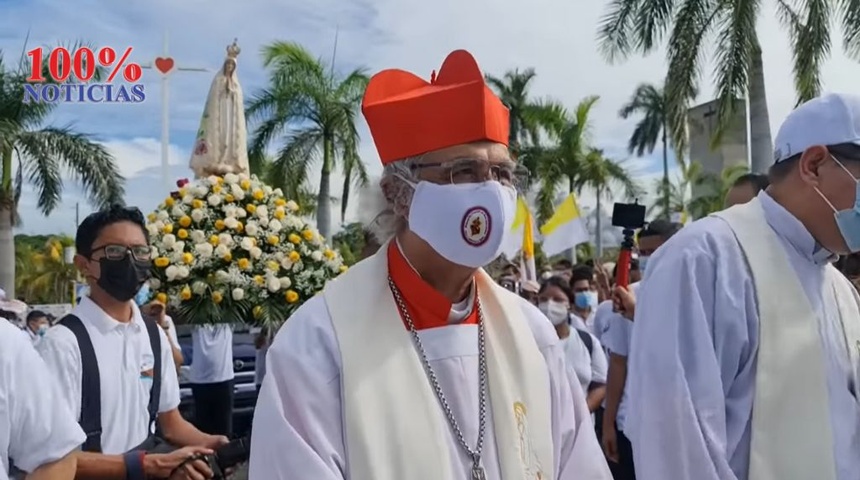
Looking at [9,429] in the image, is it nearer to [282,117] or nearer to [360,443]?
[360,443]

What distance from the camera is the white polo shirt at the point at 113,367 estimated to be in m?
3.54

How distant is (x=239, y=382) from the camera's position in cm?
1075

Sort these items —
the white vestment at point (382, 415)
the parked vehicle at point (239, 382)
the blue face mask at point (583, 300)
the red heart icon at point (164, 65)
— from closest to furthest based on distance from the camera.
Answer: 1. the white vestment at point (382, 415)
2. the blue face mask at point (583, 300)
3. the parked vehicle at point (239, 382)
4. the red heart icon at point (164, 65)

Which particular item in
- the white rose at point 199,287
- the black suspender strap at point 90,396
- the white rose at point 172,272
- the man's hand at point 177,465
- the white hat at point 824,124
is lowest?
the man's hand at point 177,465

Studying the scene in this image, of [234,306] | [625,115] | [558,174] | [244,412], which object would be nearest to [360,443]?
[234,306]

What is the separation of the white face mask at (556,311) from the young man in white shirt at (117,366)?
2645 millimetres

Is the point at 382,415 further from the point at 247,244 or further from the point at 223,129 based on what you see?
the point at 223,129

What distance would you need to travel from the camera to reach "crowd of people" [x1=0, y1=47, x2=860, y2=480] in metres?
2.12

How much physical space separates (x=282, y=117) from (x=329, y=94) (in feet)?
3.92

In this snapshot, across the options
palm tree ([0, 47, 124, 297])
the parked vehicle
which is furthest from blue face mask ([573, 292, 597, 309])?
palm tree ([0, 47, 124, 297])

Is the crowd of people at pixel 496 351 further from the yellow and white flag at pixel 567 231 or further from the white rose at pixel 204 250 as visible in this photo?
the yellow and white flag at pixel 567 231

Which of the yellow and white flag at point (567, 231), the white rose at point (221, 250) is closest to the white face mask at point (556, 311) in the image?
the white rose at point (221, 250)

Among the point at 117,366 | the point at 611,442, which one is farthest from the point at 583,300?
the point at 117,366

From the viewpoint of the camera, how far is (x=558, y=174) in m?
29.4
